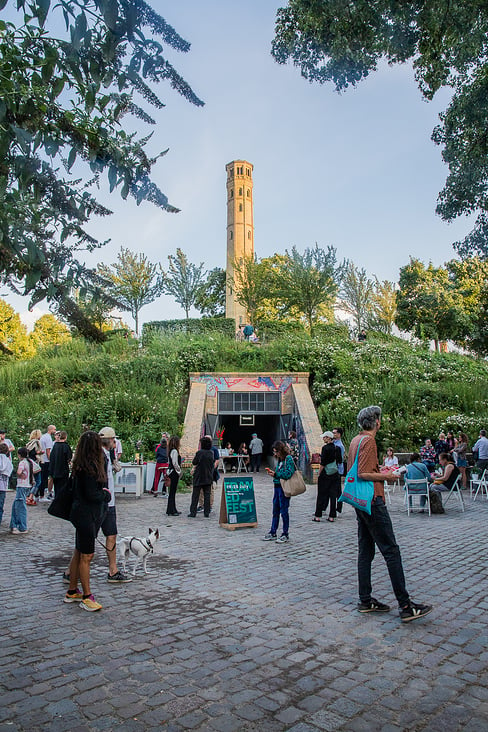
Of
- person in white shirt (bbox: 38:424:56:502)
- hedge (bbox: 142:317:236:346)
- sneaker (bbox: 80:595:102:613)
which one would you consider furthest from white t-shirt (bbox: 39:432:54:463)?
hedge (bbox: 142:317:236:346)

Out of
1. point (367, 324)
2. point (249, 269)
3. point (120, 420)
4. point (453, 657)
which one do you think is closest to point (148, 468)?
point (120, 420)

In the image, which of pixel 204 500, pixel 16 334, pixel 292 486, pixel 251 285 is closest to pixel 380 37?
pixel 292 486

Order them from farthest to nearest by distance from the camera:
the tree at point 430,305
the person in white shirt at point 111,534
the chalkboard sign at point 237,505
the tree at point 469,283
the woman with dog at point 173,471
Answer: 1. the tree at point 430,305
2. the tree at point 469,283
3. the woman with dog at point 173,471
4. the chalkboard sign at point 237,505
5. the person in white shirt at point 111,534

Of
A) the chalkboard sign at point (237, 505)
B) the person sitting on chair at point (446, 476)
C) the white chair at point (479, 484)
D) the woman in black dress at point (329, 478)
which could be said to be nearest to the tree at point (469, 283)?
the white chair at point (479, 484)

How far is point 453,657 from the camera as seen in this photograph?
3947 millimetres

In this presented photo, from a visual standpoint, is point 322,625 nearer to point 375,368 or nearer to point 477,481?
point 477,481

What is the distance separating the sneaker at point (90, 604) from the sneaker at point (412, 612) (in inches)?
109

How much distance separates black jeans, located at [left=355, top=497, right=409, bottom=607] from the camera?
480 cm

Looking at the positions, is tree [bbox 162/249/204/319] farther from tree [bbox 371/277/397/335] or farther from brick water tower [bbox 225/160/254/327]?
brick water tower [bbox 225/160/254/327]

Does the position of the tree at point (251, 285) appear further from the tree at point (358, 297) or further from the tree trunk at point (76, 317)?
the tree trunk at point (76, 317)

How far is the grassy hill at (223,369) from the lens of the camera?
1800 cm

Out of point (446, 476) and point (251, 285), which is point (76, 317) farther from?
point (251, 285)

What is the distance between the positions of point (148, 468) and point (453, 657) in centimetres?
1184

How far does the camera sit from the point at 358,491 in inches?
197
